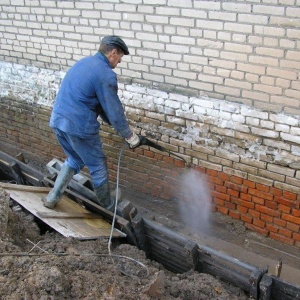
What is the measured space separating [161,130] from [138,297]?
7.42ft

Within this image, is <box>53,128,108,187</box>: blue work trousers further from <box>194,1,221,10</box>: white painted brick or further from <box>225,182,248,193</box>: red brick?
<box>194,1,221,10</box>: white painted brick

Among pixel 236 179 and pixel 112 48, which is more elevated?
pixel 112 48

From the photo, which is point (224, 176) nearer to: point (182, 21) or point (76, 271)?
point (182, 21)

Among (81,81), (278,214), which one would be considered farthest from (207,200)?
(81,81)

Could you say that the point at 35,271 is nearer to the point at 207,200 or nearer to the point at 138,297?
the point at 138,297

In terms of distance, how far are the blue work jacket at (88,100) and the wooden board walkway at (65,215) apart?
0.80 meters

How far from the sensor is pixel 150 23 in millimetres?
4273

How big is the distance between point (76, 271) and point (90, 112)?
1598 mm

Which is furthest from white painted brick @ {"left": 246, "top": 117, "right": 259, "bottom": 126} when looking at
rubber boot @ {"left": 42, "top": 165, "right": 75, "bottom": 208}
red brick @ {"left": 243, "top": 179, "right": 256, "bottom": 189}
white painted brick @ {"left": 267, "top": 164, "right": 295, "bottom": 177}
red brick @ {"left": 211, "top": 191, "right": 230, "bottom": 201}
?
rubber boot @ {"left": 42, "top": 165, "right": 75, "bottom": 208}

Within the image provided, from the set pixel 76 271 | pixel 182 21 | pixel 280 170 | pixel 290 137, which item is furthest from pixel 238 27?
pixel 76 271

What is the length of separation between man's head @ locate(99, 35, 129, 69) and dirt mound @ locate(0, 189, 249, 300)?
5.28 feet

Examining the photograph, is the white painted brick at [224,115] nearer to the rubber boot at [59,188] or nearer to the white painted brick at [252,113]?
the white painted brick at [252,113]

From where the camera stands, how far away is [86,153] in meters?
4.07

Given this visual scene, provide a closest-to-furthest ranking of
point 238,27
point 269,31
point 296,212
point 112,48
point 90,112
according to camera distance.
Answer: point 269,31, point 238,27, point 112,48, point 90,112, point 296,212
